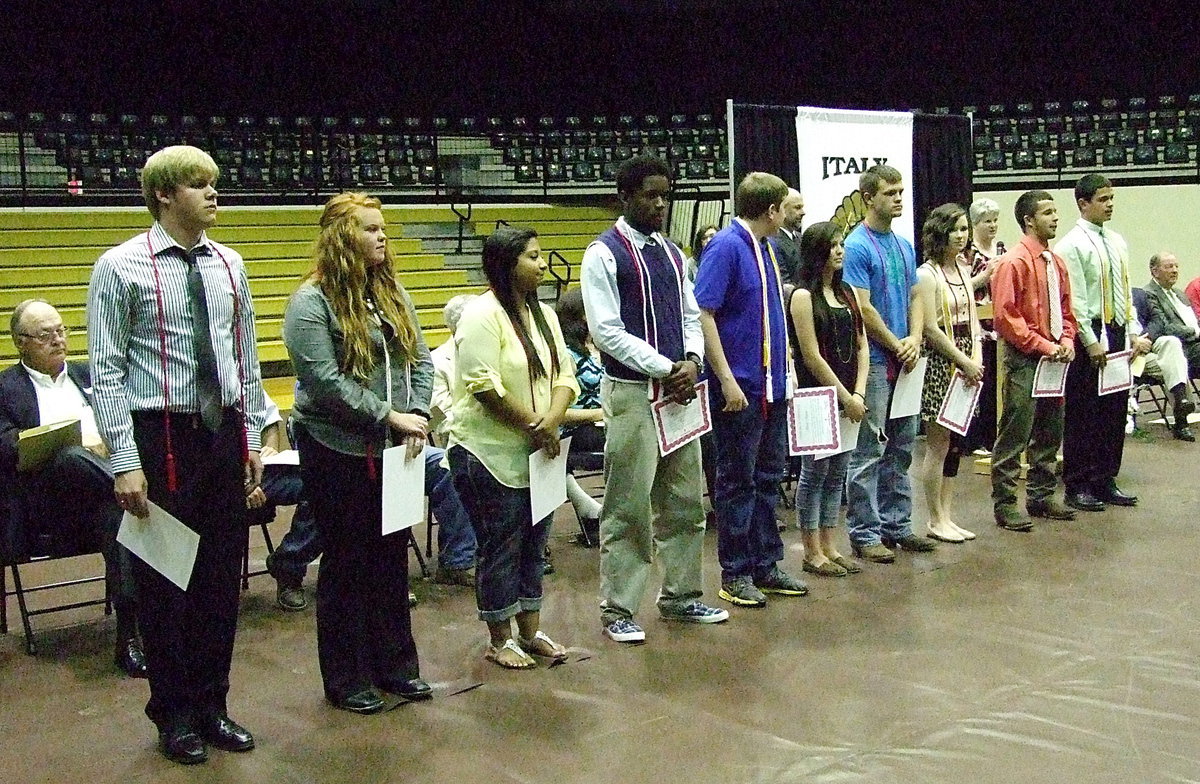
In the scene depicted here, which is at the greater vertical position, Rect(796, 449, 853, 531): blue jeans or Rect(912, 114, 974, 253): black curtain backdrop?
Answer: Rect(912, 114, 974, 253): black curtain backdrop

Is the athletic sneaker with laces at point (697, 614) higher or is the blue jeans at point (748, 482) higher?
the blue jeans at point (748, 482)

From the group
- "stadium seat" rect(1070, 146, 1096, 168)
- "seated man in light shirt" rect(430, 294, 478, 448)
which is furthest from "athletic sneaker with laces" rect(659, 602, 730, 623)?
"stadium seat" rect(1070, 146, 1096, 168)

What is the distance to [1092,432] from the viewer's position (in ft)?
19.1

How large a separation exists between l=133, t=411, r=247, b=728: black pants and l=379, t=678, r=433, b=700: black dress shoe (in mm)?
503

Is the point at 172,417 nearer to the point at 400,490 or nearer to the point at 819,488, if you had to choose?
the point at 400,490

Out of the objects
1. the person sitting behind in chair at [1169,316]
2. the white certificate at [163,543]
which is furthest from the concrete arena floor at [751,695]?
the person sitting behind in chair at [1169,316]

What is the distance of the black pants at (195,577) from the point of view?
2920 mm

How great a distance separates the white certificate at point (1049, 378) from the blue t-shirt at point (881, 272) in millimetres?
884

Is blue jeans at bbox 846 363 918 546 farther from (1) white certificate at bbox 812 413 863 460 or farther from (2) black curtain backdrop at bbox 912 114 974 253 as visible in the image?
(2) black curtain backdrop at bbox 912 114 974 253

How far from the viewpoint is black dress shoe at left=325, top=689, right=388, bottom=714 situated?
3.29 meters

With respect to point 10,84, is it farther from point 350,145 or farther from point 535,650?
point 535,650

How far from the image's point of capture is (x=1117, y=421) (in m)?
5.88

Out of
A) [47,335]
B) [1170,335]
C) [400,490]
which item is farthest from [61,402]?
[1170,335]

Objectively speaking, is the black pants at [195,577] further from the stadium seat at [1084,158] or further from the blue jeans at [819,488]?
the stadium seat at [1084,158]
